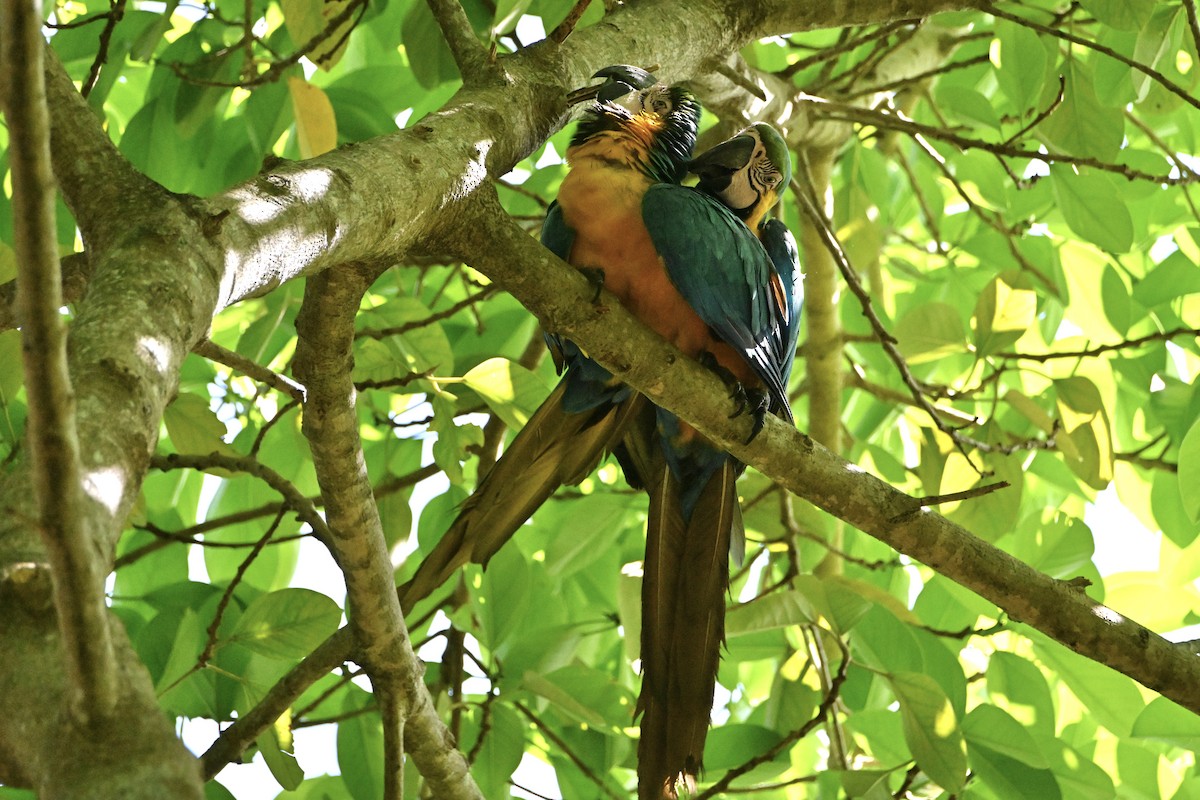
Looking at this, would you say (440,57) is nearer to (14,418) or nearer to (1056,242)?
(14,418)

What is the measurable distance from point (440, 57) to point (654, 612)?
3.80 feet

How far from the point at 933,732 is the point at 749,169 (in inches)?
42.8

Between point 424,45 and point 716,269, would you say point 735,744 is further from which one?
point 424,45

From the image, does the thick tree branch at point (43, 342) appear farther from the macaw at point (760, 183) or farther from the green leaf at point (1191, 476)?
the green leaf at point (1191, 476)

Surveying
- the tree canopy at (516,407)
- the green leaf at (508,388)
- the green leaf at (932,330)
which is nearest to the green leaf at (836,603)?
the tree canopy at (516,407)

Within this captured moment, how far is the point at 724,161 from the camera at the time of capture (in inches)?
82.6

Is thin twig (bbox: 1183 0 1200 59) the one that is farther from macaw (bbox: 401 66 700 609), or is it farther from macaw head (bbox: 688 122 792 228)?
macaw (bbox: 401 66 700 609)

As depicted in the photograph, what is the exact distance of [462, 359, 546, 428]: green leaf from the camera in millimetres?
1824

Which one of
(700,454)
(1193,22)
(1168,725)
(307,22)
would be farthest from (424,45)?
(1168,725)

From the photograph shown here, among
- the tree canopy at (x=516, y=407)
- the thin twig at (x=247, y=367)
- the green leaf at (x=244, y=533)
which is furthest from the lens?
the green leaf at (x=244, y=533)

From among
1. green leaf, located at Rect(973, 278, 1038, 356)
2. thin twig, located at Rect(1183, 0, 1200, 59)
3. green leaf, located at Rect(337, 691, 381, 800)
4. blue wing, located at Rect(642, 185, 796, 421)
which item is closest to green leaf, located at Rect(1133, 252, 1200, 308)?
green leaf, located at Rect(973, 278, 1038, 356)

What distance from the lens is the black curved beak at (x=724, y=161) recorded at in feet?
6.86

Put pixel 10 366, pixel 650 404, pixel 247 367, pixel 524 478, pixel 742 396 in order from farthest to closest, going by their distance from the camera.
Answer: pixel 650 404, pixel 524 478, pixel 742 396, pixel 10 366, pixel 247 367

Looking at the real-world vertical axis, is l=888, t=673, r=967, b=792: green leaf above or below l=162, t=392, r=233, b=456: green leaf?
below
